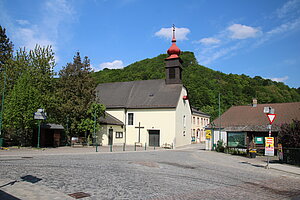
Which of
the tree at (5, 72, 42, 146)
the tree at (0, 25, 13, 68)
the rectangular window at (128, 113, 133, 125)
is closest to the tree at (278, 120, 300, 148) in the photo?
the tree at (5, 72, 42, 146)

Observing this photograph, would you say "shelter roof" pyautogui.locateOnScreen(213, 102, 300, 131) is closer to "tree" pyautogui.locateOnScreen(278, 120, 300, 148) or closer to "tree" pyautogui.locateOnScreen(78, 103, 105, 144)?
"tree" pyautogui.locateOnScreen(278, 120, 300, 148)

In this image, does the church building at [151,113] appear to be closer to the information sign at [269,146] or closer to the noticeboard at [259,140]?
the noticeboard at [259,140]

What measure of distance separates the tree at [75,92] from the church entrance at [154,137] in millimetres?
9301

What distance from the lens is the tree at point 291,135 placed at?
1539 centimetres

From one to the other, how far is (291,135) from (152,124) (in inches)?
805

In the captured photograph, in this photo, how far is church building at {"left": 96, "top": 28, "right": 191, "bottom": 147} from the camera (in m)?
33.1

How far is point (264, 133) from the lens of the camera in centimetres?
2505

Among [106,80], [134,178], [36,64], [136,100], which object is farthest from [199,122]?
[134,178]

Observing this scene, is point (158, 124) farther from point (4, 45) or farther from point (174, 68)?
point (4, 45)

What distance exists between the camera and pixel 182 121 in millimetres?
35812

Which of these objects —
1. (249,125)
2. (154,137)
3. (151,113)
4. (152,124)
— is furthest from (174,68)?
(249,125)

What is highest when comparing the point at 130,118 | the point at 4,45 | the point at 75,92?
the point at 4,45

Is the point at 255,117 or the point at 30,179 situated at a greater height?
the point at 255,117

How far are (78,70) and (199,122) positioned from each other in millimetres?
27664
